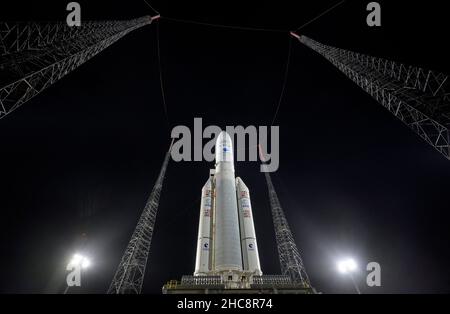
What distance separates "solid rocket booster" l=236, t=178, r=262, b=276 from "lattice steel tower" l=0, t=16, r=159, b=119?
2911 cm

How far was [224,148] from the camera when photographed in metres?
46.2

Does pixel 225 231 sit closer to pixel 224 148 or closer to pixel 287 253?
pixel 287 253

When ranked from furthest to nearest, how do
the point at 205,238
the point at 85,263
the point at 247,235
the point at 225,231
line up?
the point at 247,235 < the point at 205,238 < the point at 225,231 < the point at 85,263

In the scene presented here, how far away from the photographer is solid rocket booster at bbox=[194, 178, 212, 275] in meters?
Answer: 34.5

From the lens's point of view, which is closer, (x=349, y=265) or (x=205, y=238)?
(x=349, y=265)

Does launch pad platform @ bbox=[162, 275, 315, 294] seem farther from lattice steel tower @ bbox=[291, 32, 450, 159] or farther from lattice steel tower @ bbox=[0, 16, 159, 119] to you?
lattice steel tower @ bbox=[0, 16, 159, 119]

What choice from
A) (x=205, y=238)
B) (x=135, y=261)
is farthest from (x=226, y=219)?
(x=135, y=261)

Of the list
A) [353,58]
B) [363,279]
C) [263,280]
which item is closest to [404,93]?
[353,58]

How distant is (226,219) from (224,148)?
14.2 metres

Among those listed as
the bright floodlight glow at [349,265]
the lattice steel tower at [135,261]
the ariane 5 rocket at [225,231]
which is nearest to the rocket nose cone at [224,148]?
the ariane 5 rocket at [225,231]

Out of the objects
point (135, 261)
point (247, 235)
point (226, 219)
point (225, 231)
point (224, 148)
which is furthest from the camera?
point (224, 148)

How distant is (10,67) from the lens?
22250 millimetres

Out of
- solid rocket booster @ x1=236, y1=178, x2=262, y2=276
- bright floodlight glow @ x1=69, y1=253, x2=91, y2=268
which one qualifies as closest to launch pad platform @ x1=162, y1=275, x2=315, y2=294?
solid rocket booster @ x1=236, y1=178, x2=262, y2=276

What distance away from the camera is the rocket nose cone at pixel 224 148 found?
45.0 metres
